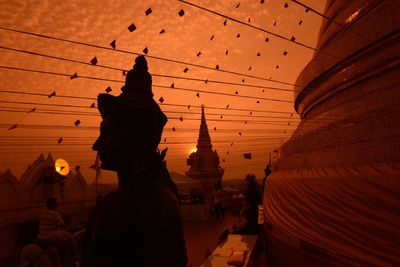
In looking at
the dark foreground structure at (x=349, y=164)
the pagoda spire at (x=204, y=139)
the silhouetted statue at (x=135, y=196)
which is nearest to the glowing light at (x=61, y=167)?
the dark foreground structure at (x=349, y=164)

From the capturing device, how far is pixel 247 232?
22.6 ft

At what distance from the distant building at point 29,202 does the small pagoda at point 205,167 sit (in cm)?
1293

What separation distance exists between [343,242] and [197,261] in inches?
191

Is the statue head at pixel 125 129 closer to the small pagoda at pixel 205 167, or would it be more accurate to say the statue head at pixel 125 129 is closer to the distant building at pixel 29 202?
the distant building at pixel 29 202

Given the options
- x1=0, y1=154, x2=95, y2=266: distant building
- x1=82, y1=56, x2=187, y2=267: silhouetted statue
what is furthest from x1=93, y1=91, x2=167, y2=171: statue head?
x1=0, y1=154, x2=95, y2=266: distant building

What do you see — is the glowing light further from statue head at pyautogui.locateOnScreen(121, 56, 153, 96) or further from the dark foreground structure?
statue head at pyautogui.locateOnScreen(121, 56, 153, 96)

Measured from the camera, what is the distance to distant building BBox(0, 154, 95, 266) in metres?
7.99

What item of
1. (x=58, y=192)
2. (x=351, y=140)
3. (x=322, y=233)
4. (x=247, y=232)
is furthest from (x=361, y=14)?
(x=58, y=192)

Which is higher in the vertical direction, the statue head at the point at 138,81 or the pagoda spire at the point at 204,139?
the pagoda spire at the point at 204,139

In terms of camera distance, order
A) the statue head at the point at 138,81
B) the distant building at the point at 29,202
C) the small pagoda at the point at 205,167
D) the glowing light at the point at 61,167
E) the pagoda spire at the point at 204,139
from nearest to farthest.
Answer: the statue head at the point at 138,81 → the distant building at the point at 29,202 → the glowing light at the point at 61,167 → the small pagoda at the point at 205,167 → the pagoda spire at the point at 204,139

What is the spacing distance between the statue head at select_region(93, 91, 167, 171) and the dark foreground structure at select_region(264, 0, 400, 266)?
9.85 ft

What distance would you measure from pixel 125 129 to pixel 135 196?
44 centimetres

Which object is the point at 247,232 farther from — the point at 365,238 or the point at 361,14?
the point at 361,14

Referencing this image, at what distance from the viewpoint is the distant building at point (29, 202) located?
7988mm
